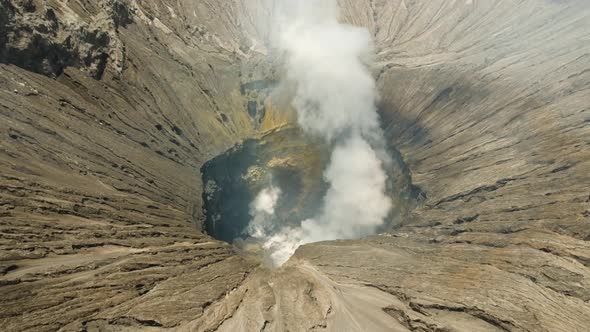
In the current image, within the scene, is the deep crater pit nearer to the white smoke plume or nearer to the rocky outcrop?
the white smoke plume

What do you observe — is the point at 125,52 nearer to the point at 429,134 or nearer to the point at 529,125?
the point at 429,134

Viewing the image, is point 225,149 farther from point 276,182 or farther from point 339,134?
point 339,134

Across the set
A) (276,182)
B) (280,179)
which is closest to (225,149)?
(276,182)

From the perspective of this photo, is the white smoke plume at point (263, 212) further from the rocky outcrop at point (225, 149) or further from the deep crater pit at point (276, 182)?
the rocky outcrop at point (225, 149)

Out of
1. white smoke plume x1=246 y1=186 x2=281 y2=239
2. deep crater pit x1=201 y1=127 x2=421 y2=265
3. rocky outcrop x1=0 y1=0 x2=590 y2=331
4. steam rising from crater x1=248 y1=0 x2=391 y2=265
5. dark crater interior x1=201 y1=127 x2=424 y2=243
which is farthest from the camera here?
steam rising from crater x1=248 y1=0 x2=391 y2=265

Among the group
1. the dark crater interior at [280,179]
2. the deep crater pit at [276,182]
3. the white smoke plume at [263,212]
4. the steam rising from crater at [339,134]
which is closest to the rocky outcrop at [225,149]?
the dark crater interior at [280,179]

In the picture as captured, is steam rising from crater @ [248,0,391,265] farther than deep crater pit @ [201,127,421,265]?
Yes

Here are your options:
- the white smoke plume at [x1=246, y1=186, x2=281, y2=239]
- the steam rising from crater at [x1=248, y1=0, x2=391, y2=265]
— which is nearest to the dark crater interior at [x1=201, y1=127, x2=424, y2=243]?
the white smoke plume at [x1=246, y1=186, x2=281, y2=239]
